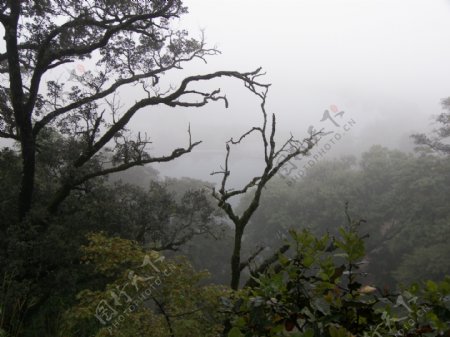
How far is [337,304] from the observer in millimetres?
1433

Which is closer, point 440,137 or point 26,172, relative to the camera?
point 26,172

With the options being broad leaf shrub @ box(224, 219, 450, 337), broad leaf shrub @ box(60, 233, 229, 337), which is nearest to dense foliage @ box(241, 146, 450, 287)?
broad leaf shrub @ box(60, 233, 229, 337)

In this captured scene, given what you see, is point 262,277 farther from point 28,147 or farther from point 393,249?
point 393,249

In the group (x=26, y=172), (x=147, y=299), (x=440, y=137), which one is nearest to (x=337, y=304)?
(x=147, y=299)

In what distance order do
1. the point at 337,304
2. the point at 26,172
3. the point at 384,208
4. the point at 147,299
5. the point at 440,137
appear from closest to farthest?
the point at 337,304 < the point at 147,299 < the point at 26,172 < the point at 440,137 < the point at 384,208

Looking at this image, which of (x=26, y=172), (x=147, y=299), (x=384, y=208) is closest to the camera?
(x=147, y=299)

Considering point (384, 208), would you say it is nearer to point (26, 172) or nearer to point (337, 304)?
point (26, 172)

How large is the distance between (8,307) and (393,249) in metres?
20.2

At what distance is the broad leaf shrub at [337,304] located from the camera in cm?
136

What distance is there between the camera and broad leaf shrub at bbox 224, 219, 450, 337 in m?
1.36

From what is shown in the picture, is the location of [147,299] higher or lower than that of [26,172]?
lower

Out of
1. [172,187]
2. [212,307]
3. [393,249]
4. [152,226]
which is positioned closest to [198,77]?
[152,226]

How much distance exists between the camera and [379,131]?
64.6 meters

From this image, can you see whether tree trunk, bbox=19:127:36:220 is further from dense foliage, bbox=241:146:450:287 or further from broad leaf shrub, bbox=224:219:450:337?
dense foliage, bbox=241:146:450:287
